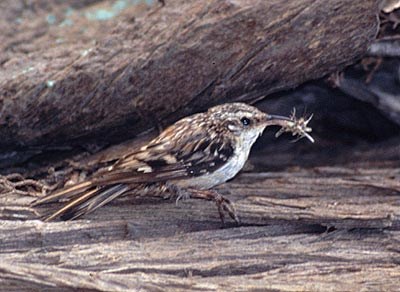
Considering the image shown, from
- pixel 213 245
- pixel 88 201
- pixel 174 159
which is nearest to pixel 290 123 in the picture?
pixel 174 159

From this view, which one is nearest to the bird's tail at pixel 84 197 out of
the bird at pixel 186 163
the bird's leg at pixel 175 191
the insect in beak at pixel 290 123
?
the bird at pixel 186 163

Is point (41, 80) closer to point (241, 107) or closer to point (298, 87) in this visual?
point (241, 107)

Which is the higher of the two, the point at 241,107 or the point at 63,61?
the point at 63,61

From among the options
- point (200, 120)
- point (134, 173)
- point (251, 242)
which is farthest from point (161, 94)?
point (251, 242)

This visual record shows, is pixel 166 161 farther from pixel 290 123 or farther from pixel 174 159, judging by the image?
pixel 290 123

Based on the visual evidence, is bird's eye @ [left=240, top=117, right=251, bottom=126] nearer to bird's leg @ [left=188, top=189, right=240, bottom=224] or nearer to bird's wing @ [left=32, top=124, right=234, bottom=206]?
bird's wing @ [left=32, top=124, right=234, bottom=206]

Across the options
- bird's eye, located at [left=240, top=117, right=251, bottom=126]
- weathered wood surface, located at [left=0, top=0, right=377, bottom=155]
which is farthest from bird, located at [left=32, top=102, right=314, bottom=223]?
weathered wood surface, located at [left=0, top=0, right=377, bottom=155]
